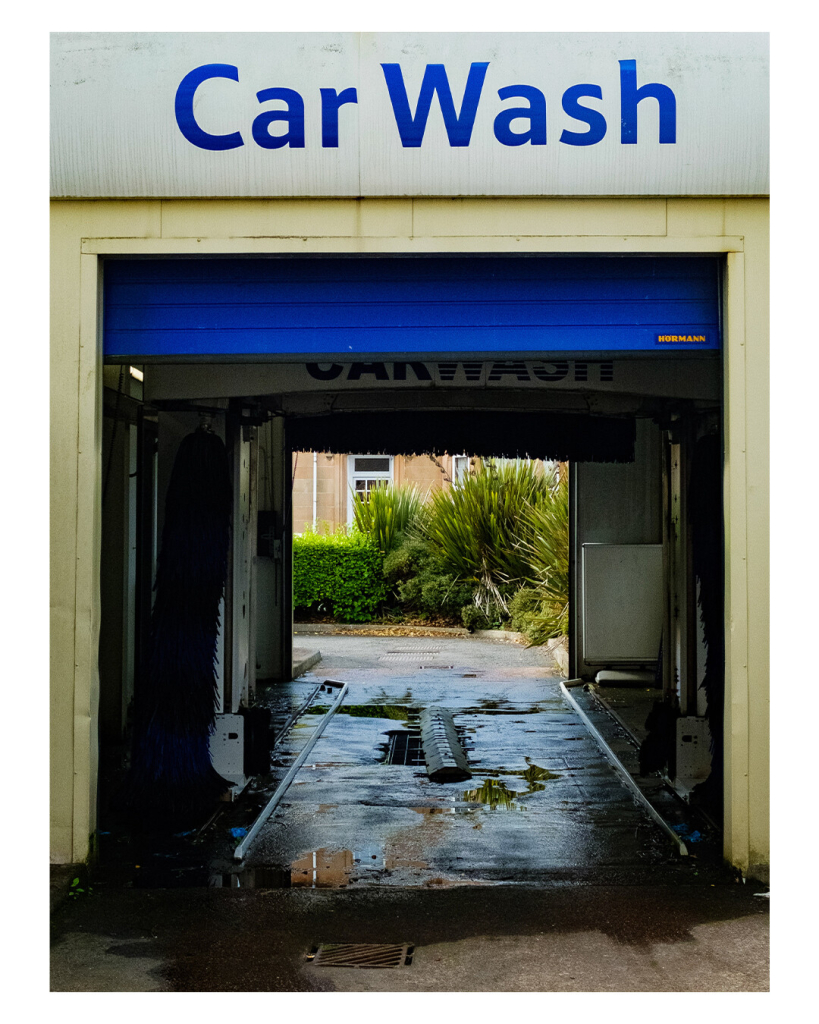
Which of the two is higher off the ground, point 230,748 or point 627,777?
point 230,748

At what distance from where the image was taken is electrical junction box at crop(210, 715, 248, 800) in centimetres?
761

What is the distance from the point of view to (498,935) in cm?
503

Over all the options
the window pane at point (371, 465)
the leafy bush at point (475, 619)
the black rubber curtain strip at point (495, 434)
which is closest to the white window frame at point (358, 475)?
the window pane at point (371, 465)

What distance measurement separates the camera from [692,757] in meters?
7.59

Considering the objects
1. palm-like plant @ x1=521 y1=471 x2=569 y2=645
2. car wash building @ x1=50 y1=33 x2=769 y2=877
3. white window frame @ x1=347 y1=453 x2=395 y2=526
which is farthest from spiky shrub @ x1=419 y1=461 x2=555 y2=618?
car wash building @ x1=50 y1=33 x2=769 y2=877

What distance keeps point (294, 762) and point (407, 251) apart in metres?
4.48

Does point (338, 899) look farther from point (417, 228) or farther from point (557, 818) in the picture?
point (417, 228)

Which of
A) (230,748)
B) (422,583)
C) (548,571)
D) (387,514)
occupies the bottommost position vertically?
(230,748)

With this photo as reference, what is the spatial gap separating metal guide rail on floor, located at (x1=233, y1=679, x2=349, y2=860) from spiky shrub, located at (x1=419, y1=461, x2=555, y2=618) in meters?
6.41

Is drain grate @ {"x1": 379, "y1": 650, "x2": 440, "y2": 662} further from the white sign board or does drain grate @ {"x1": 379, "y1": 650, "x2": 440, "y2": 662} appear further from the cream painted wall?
the white sign board

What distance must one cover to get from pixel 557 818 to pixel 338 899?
201cm

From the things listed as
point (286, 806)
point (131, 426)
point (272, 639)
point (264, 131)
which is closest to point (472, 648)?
point (272, 639)

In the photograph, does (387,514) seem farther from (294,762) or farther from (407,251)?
(407,251)

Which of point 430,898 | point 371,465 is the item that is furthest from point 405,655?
point 371,465
